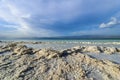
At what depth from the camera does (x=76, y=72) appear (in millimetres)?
10406

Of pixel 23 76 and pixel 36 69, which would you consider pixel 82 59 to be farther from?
pixel 23 76

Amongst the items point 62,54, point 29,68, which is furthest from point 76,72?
point 62,54

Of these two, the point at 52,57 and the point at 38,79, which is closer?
the point at 38,79

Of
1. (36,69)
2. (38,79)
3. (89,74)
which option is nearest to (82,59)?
(89,74)

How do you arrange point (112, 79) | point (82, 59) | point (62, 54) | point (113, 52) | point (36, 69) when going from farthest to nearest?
point (113, 52)
point (62, 54)
point (82, 59)
point (36, 69)
point (112, 79)

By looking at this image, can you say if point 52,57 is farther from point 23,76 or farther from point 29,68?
point 23,76

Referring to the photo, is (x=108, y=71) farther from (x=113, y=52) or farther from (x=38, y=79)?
(x=113, y=52)

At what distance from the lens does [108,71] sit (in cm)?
1048

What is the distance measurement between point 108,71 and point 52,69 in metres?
4.04

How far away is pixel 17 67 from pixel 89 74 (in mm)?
5543

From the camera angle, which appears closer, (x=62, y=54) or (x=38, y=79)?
(x=38, y=79)

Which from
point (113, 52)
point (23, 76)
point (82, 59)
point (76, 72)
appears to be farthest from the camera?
point (113, 52)

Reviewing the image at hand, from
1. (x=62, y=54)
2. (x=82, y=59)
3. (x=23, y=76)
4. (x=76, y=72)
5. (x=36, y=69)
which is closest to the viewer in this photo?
(x=23, y=76)

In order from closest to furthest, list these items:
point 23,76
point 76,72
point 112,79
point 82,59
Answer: point 112,79 < point 23,76 < point 76,72 < point 82,59
